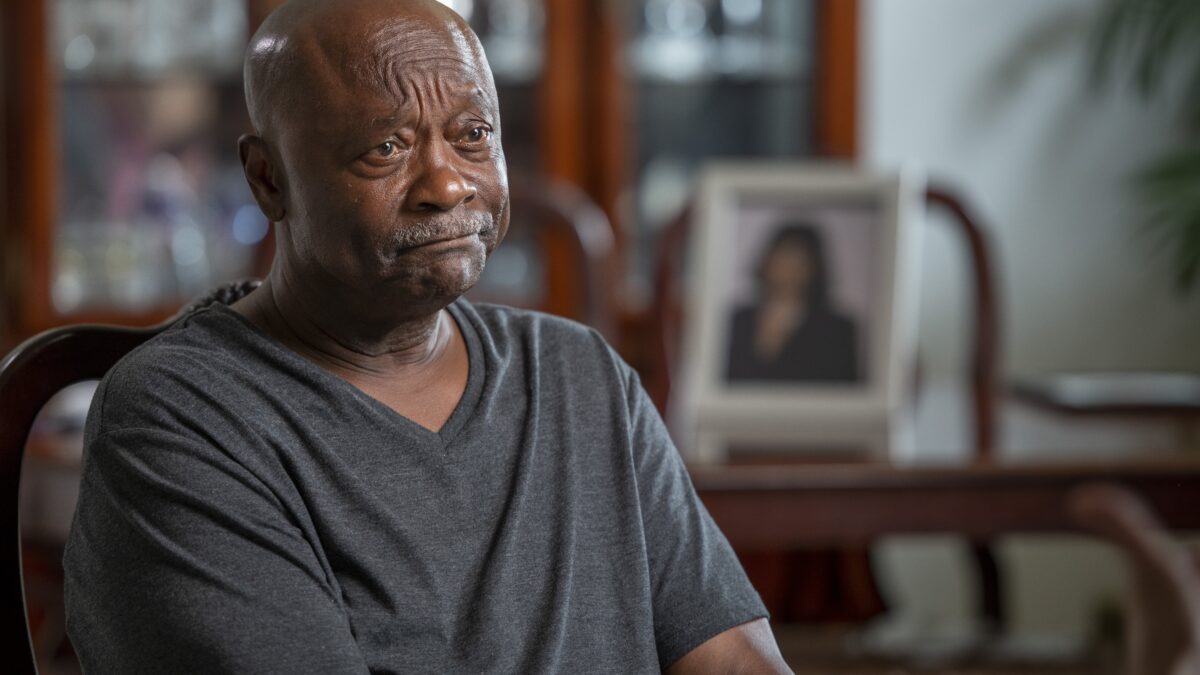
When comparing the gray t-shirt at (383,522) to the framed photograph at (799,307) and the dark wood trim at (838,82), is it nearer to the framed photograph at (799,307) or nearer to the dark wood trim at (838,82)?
the framed photograph at (799,307)

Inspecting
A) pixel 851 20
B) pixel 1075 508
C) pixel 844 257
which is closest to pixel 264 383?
pixel 1075 508

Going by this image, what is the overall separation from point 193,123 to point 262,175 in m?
2.54

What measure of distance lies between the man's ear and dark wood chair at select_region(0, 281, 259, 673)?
11cm

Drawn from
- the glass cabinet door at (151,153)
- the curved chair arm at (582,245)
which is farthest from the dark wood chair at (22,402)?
the glass cabinet door at (151,153)

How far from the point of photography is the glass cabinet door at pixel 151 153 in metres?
3.31

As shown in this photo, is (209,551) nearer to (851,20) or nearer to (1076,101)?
(851,20)

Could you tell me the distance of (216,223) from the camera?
11.1 ft

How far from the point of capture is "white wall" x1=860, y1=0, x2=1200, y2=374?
3.32 m

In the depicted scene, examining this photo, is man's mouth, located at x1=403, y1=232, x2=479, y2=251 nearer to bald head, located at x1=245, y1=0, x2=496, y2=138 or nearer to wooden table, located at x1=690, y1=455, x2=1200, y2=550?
bald head, located at x1=245, y1=0, x2=496, y2=138

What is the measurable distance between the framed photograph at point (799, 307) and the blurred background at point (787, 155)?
0.88 metres

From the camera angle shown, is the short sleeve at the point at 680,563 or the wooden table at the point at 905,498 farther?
the wooden table at the point at 905,498

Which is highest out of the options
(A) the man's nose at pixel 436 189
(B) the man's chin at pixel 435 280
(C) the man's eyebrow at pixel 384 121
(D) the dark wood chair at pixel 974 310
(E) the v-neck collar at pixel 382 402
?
(C) the man's eyebrow at pixel 384 121

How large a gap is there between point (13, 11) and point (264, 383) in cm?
260

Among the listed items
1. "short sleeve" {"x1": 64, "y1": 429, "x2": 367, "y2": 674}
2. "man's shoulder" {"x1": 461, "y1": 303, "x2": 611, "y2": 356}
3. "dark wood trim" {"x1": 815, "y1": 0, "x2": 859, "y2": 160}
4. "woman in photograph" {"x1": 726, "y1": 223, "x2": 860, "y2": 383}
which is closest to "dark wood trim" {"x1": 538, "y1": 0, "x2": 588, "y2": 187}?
"dark wood trim" {"x1": 815, "y1": 0, "x2": 859, "y2": 160}
